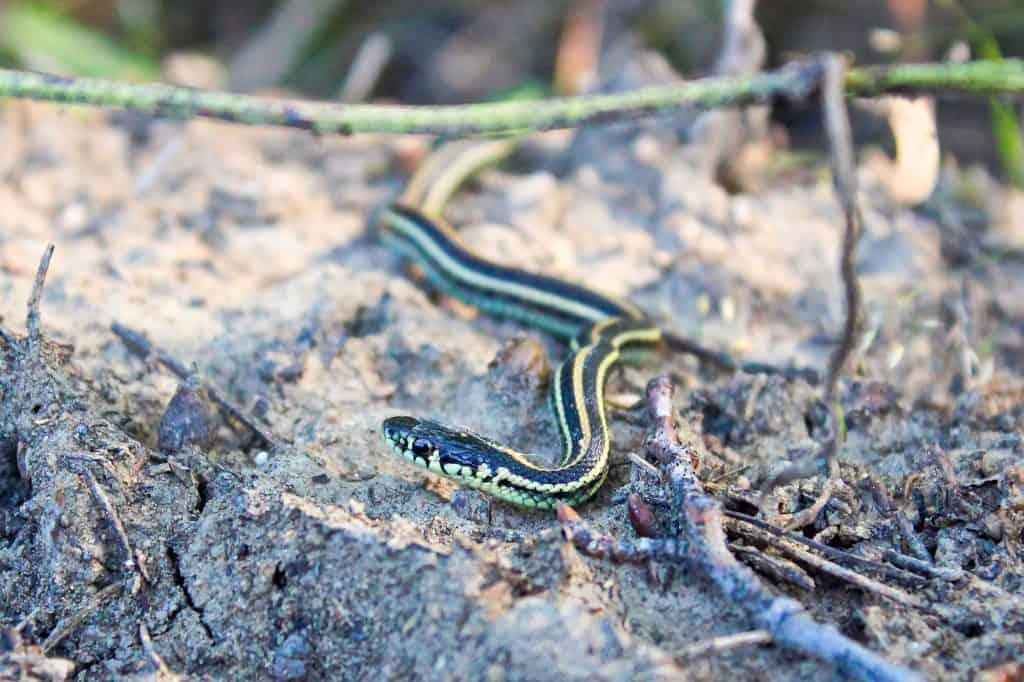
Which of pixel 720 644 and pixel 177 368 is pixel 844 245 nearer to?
pixel 720 644

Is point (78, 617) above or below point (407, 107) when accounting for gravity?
below

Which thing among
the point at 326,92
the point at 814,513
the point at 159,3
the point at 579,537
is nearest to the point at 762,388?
the point at 814,513

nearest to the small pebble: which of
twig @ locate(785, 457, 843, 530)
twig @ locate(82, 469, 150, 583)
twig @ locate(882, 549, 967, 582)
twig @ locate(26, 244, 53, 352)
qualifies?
twig @ locate(82, 469, 150, 583)

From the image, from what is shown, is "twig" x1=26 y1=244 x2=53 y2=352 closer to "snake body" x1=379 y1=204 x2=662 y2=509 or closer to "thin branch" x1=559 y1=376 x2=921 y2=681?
"snake body" x1=379 y1=204 x2=662 y2=509

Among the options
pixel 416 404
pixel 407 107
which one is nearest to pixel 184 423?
pixel 416 404

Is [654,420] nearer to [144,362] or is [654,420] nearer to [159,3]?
[144,362]
